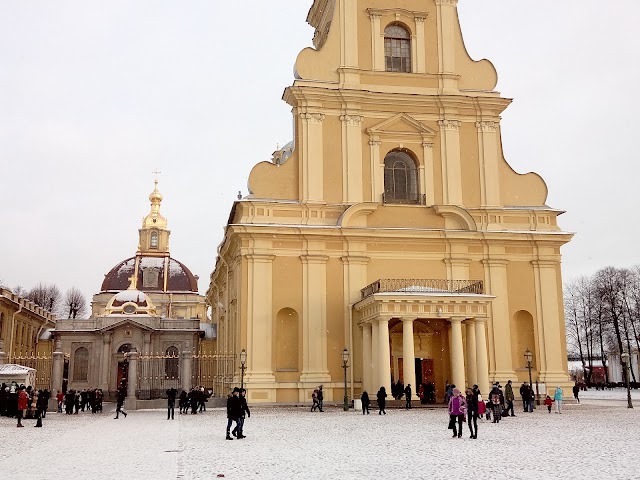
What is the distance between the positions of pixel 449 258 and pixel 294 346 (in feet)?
28.2

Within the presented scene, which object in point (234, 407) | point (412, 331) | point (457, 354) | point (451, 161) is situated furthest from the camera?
point (451, 161)

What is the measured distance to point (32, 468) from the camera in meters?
12.9

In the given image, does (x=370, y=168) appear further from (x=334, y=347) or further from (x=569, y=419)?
(x=569, y=419)

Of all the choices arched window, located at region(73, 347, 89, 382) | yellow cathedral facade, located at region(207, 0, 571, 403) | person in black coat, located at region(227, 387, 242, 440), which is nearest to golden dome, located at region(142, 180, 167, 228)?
arched window, located at region(73, 347, 89, 382)

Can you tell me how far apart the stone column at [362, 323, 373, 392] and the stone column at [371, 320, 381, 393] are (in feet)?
1.51

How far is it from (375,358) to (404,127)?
12.1 m

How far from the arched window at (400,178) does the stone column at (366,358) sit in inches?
275

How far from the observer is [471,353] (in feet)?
106

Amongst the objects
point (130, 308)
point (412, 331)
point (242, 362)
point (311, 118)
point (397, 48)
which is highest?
point (397, 48)

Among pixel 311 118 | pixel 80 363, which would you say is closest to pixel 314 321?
pixel 311 118

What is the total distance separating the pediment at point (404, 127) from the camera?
120 ft

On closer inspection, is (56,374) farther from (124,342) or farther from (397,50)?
(397,50)

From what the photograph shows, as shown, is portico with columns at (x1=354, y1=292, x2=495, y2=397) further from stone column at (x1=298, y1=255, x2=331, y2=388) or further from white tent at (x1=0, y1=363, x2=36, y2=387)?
white tent at (x1=0, y1=363, x2=36, y2=387)

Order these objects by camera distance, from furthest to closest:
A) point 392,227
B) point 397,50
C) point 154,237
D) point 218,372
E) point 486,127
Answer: point 154,237 < point 218,372 < point 397,50 < point 486,127 < point 392,227
